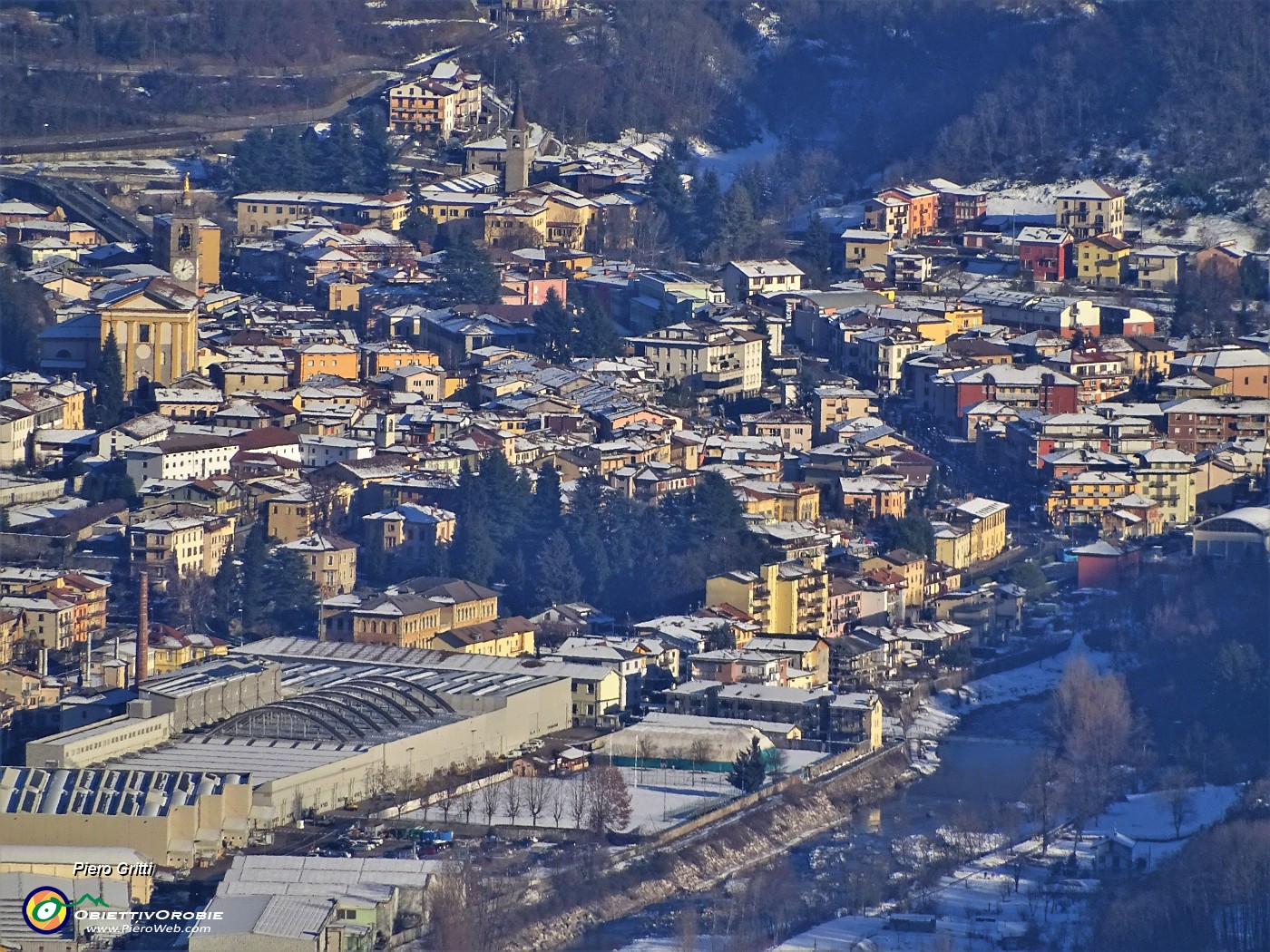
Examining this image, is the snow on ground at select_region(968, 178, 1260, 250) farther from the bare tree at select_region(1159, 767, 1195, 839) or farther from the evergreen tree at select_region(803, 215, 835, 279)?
the bare tree at select_region(1159, 767, 1195, 839)

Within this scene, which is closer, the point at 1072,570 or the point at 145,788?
the point at 145,788

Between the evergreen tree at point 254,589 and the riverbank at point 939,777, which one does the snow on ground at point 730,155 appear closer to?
the evergreen tree at point 254,589

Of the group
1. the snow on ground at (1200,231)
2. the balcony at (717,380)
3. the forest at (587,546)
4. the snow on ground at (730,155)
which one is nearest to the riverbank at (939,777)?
the forest at (587,546)

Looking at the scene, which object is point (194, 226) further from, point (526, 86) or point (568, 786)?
point (568, 786)

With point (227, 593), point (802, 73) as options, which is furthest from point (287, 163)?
point (227, 593)

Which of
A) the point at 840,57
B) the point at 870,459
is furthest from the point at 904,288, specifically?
the point at 840,57

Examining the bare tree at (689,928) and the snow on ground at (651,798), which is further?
the snow on ground at (651,798)
